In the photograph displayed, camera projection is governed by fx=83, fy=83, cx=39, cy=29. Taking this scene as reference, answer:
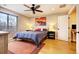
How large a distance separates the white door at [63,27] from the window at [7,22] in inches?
113

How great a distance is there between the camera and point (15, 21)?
3.88 m

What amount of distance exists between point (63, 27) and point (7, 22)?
3.33 metres

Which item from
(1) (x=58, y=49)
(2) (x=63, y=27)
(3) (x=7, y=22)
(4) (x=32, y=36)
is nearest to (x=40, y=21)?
(2) (x=63, y=27)

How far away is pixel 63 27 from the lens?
5.18 m

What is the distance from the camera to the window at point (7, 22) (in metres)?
3.34

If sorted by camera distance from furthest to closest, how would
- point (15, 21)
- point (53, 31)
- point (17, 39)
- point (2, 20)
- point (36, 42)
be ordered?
point (53, 31) < point (17, 39) < point (15, 21) < point (36, 42) < point (2, 20)

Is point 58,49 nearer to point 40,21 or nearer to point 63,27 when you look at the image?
point 63,27

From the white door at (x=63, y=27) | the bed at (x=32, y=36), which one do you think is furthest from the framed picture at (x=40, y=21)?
the bed at (x=32, y=36)

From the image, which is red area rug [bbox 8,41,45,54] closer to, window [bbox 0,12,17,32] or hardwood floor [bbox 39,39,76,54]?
hardwood floor [bbox 39,39,76,54]

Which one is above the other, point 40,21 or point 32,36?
point 40,21
